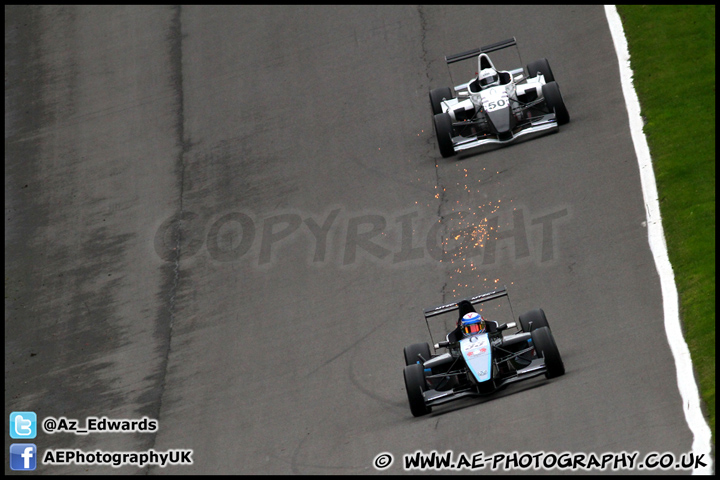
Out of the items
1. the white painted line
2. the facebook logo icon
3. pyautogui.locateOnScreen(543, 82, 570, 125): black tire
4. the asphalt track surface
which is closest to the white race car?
pyautogui.locateOnScreen(543, 82, 570, 125): black tire

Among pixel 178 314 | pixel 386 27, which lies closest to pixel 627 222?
pixel 178 314

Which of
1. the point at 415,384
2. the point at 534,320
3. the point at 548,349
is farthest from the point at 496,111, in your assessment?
the point at 415,384

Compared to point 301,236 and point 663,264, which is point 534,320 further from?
point 301,236

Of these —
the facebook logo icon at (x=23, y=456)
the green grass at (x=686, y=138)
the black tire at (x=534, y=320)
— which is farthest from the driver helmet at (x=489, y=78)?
the facebook logo icon at (x=23, y=456)

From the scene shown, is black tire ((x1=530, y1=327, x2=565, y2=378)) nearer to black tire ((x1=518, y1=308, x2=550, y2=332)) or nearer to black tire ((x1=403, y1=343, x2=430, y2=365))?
black tire ((x1=518, y1=308, x2=550, y2=332))

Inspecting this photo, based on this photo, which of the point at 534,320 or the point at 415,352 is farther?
the point at 415,352
